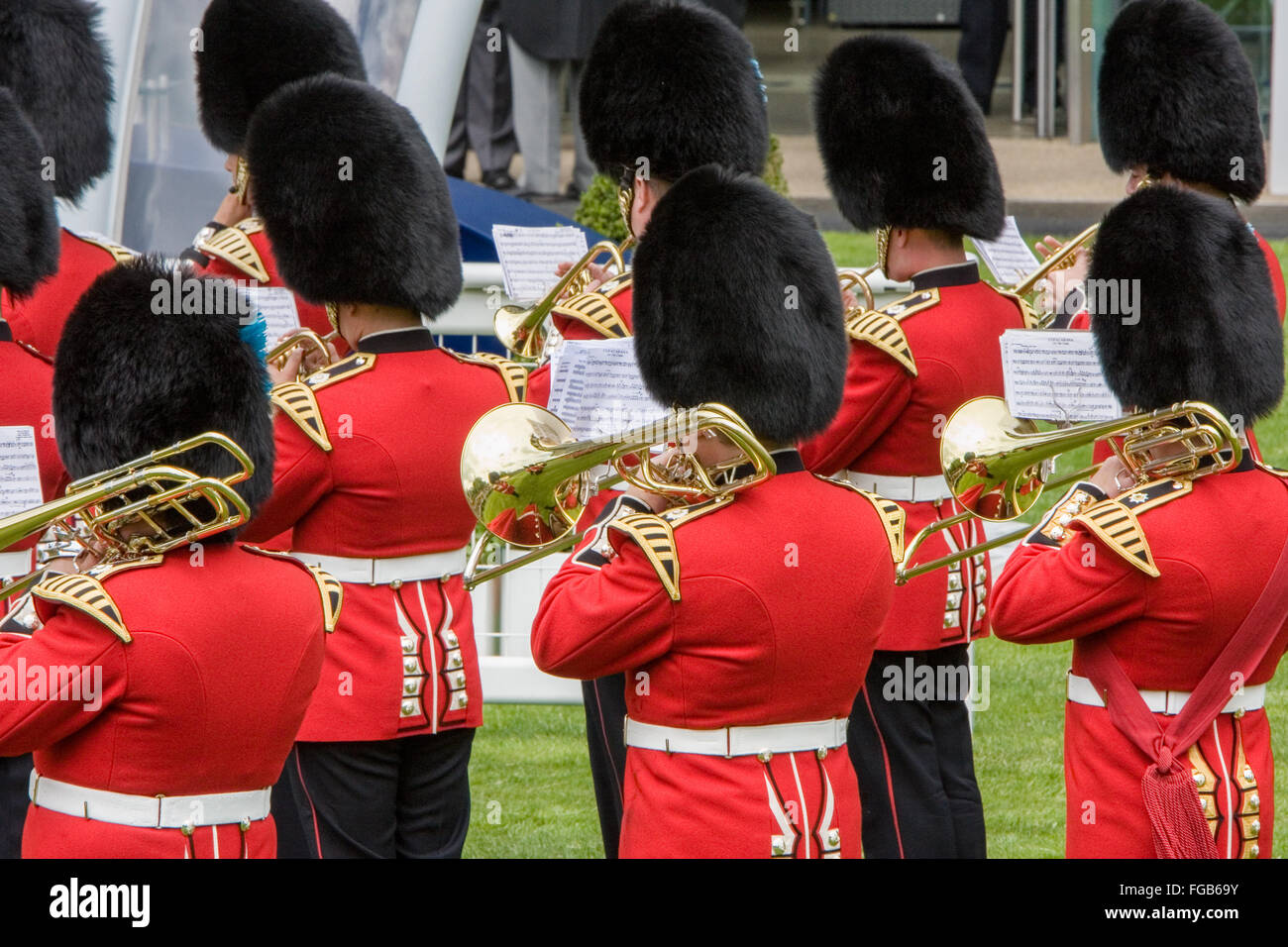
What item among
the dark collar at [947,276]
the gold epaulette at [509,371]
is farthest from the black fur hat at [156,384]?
the dark collar at [947,276]

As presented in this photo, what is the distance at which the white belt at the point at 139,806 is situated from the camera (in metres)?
3.06

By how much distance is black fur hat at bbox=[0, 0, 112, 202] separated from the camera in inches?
216

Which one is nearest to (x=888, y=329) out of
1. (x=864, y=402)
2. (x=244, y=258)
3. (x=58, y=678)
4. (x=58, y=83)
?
(x=864, y=402)

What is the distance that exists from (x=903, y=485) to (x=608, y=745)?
2.86 ft

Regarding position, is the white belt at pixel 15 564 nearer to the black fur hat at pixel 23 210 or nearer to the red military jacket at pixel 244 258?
the black fur hat at pixel 23 210

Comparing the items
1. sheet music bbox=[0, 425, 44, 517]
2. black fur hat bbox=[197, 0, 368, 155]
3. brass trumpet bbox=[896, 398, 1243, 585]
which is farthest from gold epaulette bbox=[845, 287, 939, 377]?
black fur hat bbox=[197, 0, 368, 155]

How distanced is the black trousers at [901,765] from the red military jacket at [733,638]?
1.21 m

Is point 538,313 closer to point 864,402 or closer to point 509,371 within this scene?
point 509,371

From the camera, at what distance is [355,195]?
4.12 meters

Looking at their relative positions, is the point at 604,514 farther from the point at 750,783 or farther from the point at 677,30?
the point at 677,30

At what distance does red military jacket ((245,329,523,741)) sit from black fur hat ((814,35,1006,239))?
3.99ft

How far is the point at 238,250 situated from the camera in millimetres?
5230

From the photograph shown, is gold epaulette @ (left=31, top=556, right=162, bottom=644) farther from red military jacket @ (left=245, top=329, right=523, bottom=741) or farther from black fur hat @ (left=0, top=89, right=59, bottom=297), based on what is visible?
black fur hat @ (left=0, top=89, right=59, bottom=297)
